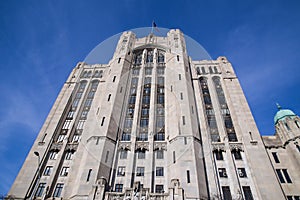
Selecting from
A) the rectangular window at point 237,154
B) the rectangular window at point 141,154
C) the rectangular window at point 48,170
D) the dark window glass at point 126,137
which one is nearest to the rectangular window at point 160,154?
the rectangular window at point 141,154

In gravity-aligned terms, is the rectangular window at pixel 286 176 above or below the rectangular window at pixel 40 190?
above

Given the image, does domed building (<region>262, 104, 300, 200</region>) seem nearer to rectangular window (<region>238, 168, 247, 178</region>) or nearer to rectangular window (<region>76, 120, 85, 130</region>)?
rectangular window (<region>238, 168, 247, 178</region>)

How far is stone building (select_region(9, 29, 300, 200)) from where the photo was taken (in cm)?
2664

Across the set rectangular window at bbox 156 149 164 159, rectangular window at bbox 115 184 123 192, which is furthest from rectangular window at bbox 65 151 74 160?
rectangular window at bbox 156 149 164 159

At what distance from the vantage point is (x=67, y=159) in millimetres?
32344

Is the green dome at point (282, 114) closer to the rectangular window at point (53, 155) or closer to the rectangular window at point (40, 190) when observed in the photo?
the rectangular window at point (53, 155)

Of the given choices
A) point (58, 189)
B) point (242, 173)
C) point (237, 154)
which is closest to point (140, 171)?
point (58, 189)

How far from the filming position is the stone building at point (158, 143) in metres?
26.6

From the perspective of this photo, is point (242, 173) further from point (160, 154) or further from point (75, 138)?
point (75, 138)

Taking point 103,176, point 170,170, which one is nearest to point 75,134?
point 103,176

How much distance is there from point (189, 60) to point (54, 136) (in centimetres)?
3653

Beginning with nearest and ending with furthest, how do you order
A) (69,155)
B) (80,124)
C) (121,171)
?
1. (121,171)
2. (69,155)
3. (80,124)

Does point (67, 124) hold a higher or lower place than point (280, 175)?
higher

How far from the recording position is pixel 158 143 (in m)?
32.1
